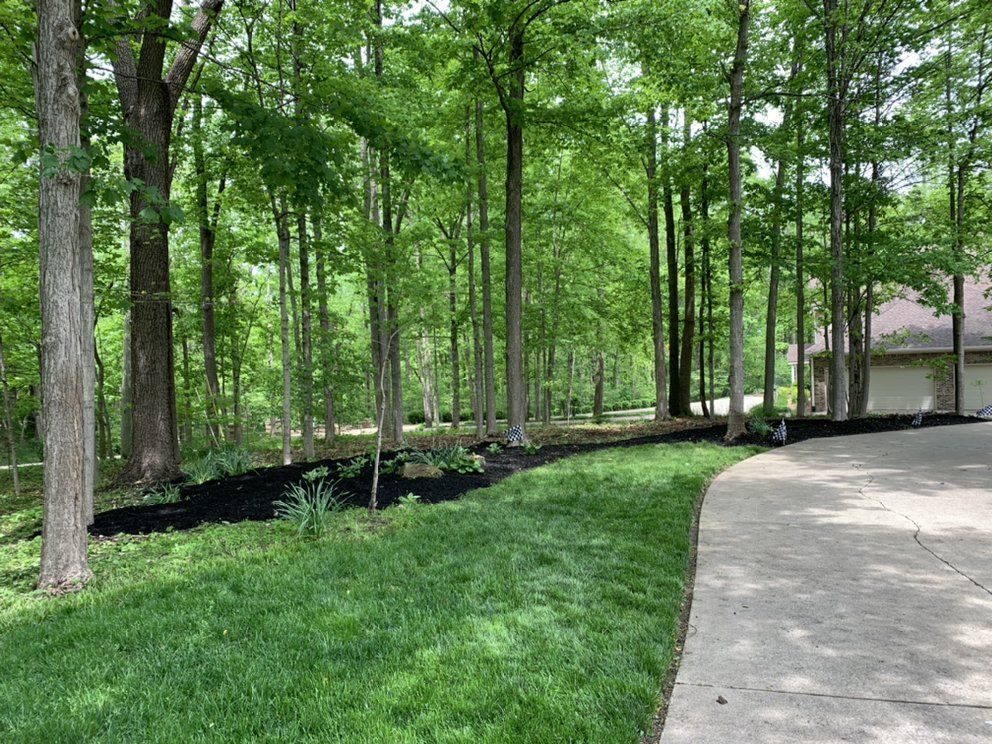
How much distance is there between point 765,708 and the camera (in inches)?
87.3

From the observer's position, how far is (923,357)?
750 inches

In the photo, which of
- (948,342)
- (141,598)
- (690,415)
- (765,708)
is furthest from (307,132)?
(948,342)

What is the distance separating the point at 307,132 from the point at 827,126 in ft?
41.3

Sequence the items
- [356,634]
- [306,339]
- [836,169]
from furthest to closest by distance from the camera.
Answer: [836,169], [306,339], [356,634]

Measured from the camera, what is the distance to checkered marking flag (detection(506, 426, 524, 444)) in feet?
32.8

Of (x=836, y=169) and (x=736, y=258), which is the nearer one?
(x=736, y=258)

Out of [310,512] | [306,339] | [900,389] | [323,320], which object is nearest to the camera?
[310,512]

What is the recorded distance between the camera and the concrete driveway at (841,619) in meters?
2.14

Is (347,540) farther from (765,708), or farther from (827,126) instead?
(827,126)

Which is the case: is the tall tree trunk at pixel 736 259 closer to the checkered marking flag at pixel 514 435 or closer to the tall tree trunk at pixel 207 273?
the checkered marking flag at pixel 514 435

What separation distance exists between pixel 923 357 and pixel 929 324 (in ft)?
6.48

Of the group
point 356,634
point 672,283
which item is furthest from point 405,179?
point 672,283

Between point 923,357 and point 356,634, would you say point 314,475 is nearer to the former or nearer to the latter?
point 356,634

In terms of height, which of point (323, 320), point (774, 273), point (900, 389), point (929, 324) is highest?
point (774, 273)
